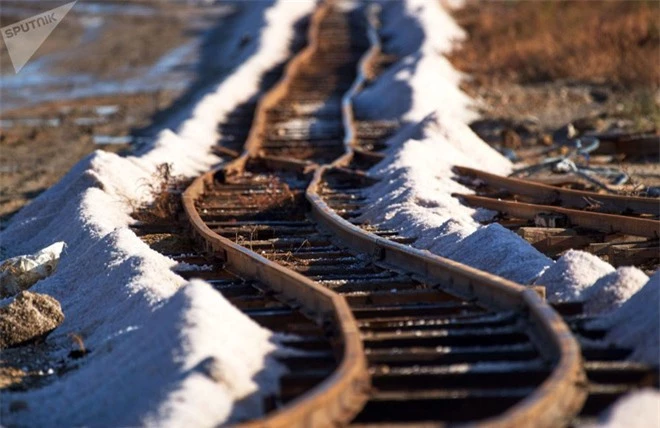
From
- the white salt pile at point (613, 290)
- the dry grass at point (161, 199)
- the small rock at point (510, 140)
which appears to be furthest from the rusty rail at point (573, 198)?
the small rock at point (510, 140)

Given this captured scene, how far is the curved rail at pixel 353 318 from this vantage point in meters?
5.64

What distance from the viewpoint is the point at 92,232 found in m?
11.0

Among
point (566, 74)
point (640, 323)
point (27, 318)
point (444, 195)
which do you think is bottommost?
point (566, 74)

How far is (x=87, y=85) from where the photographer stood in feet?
90.4

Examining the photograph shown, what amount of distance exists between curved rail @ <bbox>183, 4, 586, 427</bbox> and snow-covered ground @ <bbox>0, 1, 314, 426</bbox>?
0.45 meters

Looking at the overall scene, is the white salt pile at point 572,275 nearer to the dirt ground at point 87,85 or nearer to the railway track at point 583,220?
the railway track at point 583,220

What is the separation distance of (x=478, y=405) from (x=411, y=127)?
35.6 feet

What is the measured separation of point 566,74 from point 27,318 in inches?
644

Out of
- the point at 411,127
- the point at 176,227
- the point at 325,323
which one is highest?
the point at 325,323

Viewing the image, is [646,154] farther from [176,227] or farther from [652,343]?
[652,343]

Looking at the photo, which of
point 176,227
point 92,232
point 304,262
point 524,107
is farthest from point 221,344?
point 524,107

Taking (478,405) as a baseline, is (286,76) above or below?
below

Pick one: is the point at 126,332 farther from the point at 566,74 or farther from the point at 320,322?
the point at 566,74

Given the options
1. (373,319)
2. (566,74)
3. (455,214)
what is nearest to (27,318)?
(373,319)
